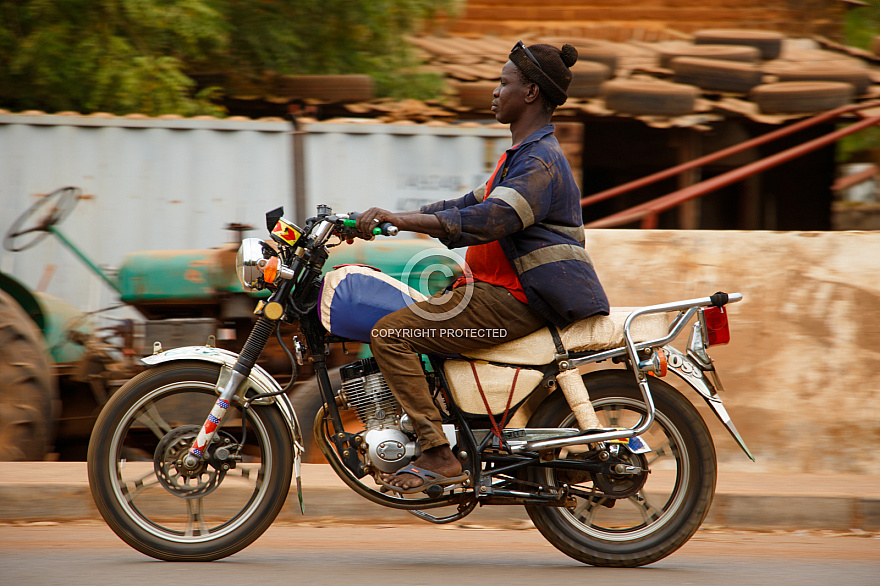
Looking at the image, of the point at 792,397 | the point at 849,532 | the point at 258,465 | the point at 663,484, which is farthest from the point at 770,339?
the point at 258,465

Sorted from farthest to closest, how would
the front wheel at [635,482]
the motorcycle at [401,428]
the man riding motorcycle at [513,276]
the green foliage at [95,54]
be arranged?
the green foliage at [95,54] → the front wheel at [635,482] → the motorcycle at [401,428] → the man riding motorcycle at [513,276]

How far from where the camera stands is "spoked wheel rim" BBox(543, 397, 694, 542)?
149 inches

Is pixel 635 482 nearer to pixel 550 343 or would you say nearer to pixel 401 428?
pixel 550 343

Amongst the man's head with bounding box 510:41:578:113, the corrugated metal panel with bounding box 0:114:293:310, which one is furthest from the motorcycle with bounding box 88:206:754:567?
the corrugated metal panel with bounding box 0:114:293:310

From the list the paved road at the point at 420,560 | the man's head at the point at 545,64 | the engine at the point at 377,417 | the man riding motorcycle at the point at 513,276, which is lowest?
the paved road at the point at 420,560

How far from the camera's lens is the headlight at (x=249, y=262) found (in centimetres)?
357

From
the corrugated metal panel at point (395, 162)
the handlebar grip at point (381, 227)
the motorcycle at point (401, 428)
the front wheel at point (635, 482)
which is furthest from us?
the corrugated metal panel at point (395, 162)

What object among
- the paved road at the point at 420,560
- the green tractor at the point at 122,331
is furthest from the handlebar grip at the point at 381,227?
the green tractor at the point at 122,331

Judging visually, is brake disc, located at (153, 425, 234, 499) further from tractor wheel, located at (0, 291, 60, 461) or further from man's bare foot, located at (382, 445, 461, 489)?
tractor wheel, located at (0, 291, 60, 461)

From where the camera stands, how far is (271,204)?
716cm

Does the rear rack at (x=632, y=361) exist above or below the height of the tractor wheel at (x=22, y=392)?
above

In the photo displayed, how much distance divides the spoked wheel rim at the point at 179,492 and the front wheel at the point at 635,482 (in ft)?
3.86

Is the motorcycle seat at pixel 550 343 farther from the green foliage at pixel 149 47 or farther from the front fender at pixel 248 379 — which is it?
the green foliage at pixel 149 47

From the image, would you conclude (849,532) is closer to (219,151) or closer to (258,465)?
(258,465)
